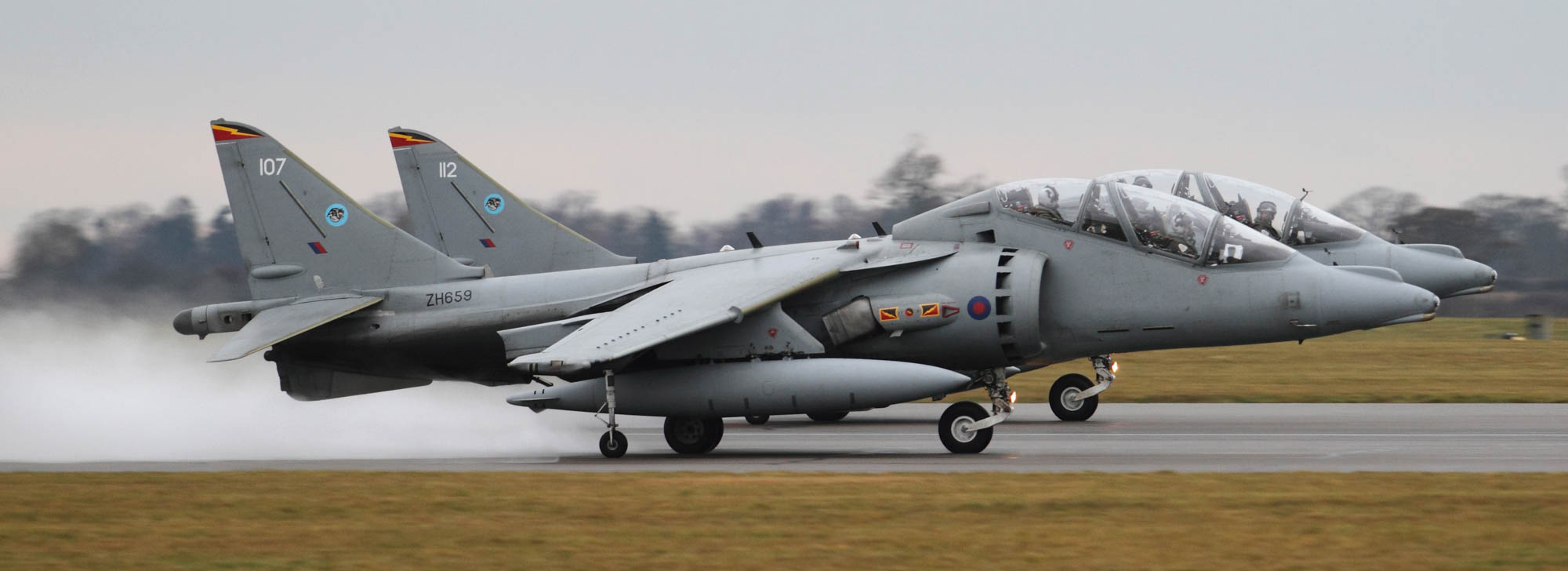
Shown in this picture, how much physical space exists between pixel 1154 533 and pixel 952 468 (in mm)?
4636

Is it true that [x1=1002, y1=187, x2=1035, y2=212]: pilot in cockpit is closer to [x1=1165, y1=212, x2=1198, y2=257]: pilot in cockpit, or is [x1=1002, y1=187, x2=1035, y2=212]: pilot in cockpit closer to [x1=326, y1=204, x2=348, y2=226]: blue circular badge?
[x1=1165, y1=212, x2=1198, y2=257]: pilot in cockpit

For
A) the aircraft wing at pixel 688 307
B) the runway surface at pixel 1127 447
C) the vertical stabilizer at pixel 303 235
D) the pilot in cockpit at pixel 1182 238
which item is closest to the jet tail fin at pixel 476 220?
the runway surface at pixel 1127 447

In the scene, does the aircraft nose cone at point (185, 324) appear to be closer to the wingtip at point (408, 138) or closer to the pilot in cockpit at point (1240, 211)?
the wingtip at point (408, 138)

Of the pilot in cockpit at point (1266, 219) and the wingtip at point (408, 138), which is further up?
the wingtip at point (408, 138)

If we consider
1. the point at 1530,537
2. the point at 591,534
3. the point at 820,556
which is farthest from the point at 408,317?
the point at 1530,537

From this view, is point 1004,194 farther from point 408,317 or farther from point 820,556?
point 820,556

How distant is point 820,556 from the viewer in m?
8.86

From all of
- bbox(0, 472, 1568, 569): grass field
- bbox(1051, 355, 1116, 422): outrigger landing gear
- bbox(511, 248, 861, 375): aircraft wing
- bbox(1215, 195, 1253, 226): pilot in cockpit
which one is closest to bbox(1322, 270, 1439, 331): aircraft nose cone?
bbox(0, 472, 1568, 569): grass field

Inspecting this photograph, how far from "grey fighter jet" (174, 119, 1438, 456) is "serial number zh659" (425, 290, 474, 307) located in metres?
0.24

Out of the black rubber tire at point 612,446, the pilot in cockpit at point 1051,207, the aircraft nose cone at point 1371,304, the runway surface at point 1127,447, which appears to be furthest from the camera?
the pilot in cockpit at point 1051,207

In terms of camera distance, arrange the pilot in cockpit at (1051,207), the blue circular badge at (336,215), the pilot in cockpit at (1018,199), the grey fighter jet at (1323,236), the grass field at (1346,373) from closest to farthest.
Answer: the pilot in cockpit at (1051,207)
the pilot in cockpit at (1018,199)
the blue circular badge at (336,215)
the grey fighter jet at (1323,236)
the grass field at (1346,373)

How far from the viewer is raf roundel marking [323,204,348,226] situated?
768 inches

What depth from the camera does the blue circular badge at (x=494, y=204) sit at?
81.1ft

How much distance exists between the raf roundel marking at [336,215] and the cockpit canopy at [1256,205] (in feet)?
32.6
